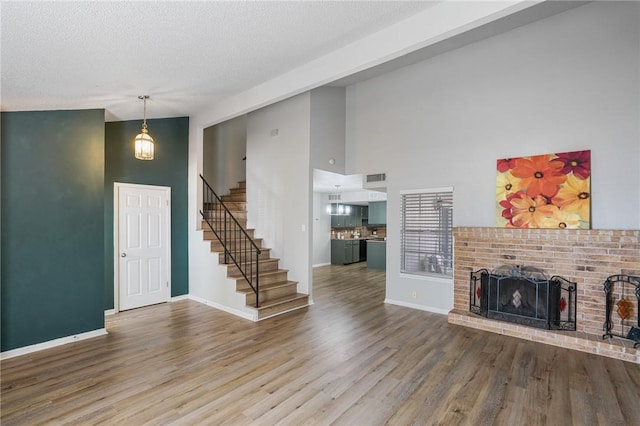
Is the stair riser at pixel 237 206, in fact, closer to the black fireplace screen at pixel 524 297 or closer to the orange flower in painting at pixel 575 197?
the black fireplace screen at pixel 524 297

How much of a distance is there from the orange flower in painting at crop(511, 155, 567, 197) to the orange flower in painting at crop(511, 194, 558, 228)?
0.09m

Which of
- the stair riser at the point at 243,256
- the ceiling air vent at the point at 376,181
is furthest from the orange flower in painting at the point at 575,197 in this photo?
the stair riser at the point at 243,256

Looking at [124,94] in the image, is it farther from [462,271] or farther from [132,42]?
[462,271]

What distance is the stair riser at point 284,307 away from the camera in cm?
468

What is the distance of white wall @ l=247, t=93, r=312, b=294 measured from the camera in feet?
18.1

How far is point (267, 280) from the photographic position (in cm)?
544

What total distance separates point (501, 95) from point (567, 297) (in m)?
2.90

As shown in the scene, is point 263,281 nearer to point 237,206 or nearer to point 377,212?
point 237,206

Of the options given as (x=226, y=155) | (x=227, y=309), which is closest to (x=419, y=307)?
(x=227, y=309)

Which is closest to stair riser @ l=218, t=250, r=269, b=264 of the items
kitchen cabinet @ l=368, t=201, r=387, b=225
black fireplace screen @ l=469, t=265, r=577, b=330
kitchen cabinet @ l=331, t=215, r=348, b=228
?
black fireplace screen @ l=469, t=265, r=577, b=330

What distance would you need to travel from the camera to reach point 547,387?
279cm

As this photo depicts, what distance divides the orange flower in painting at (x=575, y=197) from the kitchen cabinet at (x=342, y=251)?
6.82m

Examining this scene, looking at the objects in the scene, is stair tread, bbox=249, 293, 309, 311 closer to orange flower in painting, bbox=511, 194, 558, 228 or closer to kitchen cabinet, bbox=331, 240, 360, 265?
orange flower in painting, bbox=511, 194, 558, 228

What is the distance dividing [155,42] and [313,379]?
3316mm
